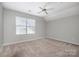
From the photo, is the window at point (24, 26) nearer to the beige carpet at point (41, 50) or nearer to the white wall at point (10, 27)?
the white wall at point (10, 27)

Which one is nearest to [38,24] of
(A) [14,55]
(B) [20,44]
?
(B) [20,44]

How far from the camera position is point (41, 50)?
5.46ft

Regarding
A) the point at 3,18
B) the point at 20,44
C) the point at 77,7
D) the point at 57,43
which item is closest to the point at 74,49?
the point at 57,43

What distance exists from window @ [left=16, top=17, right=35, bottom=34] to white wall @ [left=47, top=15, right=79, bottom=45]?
405 millimetres

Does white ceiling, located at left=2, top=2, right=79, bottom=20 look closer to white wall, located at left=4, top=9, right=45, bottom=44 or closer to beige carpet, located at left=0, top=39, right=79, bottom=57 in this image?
white wall, located at left=4, top=9, right=45, bottom=44

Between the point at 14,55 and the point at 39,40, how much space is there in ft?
2.22

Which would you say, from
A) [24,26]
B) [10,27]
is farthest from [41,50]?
[10,27]

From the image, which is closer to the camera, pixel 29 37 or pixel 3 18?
pixel 3 18

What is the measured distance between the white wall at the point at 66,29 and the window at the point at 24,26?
405 mm

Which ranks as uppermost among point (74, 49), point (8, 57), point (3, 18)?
point (3, 18)

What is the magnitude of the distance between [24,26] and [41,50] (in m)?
0.70

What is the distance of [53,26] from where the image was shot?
1707mm

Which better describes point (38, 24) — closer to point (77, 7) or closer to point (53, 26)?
point (53, 26)

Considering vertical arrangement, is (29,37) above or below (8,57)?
above
